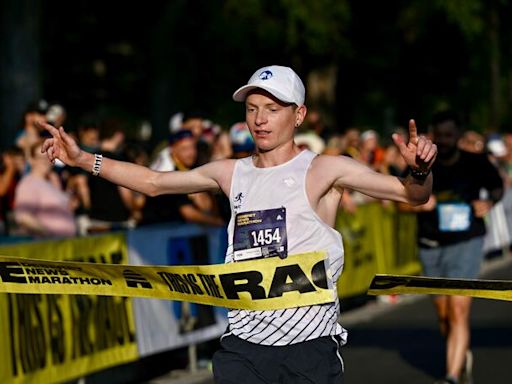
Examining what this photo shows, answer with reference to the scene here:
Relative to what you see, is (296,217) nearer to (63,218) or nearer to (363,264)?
(63,218)

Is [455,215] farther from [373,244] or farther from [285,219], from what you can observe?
[373,244]

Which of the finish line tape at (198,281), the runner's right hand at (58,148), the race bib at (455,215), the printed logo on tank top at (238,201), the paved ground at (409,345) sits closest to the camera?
the finish line tape at (198,281)

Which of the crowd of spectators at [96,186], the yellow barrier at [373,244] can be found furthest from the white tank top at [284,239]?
the yellow barrier at [373,244]

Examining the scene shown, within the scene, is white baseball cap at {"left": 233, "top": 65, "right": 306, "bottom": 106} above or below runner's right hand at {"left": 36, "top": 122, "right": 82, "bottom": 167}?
above

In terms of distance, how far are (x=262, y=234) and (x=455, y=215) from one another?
462 cm

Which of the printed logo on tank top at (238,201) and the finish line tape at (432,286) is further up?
the printed logo on tank top at (238,201)

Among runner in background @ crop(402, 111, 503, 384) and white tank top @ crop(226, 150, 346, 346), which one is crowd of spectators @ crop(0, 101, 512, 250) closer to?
runner in background @ crop(402, 111, 503, 384)

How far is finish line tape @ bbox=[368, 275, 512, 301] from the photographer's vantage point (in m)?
6.39

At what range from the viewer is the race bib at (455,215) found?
10469mm

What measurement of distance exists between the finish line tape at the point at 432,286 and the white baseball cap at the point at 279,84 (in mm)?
912

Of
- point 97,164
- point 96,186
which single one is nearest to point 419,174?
point 97,164

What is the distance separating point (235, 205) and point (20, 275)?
3.20ft

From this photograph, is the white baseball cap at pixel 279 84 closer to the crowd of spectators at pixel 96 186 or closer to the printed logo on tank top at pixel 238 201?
the printed logo on tank top at pixel 238 201

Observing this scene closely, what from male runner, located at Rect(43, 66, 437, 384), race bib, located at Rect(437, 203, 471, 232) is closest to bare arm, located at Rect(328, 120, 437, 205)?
male runner, located at Rect(43, 66, 437, 384)
